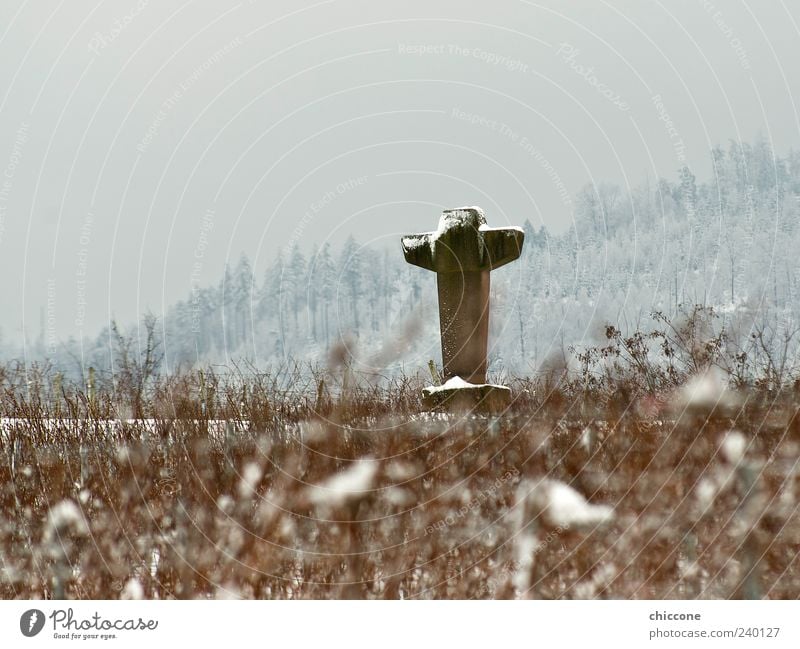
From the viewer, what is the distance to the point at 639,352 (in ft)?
17.6

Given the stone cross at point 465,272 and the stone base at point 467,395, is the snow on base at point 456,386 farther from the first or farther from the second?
the stone cross at point 465,272

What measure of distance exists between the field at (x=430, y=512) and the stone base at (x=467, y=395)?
1.88 meters

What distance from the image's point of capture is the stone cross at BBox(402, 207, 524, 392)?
6.69 m

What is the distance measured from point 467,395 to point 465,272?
1.11 meters

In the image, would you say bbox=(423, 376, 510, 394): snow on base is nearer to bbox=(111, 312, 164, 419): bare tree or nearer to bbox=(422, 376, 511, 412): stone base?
bbox=(422, 376, 511, 412): stone base

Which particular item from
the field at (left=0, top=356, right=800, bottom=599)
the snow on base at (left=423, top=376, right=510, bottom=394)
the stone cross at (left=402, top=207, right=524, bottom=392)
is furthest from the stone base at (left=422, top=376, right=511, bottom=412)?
the field at (left=0, top=356, right=800, bottom=599)

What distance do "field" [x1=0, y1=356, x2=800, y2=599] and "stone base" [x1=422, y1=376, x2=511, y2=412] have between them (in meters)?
1.88

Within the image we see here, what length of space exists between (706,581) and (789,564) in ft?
1.10

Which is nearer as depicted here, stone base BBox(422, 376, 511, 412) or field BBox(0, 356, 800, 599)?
field BBox(0, 356, 800, 599)

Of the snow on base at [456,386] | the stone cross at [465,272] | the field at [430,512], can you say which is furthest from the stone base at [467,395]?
the field at [430,512]

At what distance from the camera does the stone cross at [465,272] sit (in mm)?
6691

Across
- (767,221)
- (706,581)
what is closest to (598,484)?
(706,581)
